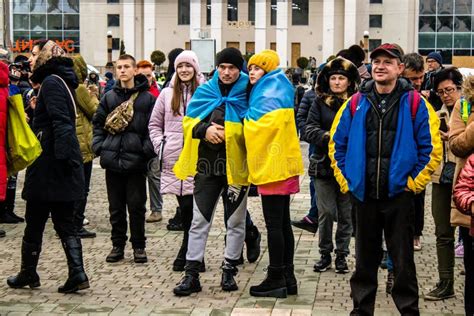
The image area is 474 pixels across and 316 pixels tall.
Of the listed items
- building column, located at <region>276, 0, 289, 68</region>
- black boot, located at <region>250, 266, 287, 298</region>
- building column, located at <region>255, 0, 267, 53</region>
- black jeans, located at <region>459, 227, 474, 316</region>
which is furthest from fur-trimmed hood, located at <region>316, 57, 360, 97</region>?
building column, located at <region>255, 0, 267, 53</region>

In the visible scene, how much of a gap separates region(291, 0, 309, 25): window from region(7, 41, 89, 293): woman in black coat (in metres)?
86.7

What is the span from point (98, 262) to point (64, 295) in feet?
4.97

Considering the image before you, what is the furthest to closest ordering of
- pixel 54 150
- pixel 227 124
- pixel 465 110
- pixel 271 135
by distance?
pixel 227 124 < pixel 54 150 < pixel 271 135 < pixel 465 110

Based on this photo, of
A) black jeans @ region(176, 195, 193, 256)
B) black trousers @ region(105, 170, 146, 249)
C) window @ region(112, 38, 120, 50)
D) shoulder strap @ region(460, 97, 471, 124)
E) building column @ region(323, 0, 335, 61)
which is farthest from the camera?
window @ region(112, 38, 120, 50)

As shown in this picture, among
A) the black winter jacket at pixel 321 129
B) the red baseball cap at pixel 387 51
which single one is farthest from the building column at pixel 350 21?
the red baseball cap at pixel 387 51

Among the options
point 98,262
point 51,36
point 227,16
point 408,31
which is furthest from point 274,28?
point 98,262

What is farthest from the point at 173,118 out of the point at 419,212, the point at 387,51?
the point at 387,51

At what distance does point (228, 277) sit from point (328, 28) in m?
84.2

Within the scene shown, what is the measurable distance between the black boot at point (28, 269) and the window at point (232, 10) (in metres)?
87.5

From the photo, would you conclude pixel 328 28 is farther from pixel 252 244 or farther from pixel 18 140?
pixel 18 140

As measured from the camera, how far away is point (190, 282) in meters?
8.38

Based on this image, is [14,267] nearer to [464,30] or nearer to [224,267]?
[224,267]

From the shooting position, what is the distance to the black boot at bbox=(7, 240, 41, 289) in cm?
841

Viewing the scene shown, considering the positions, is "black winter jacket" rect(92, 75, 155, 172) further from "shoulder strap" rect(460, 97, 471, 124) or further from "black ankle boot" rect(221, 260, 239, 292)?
"shoulder strap" rect(460, 97, 471, 124)
